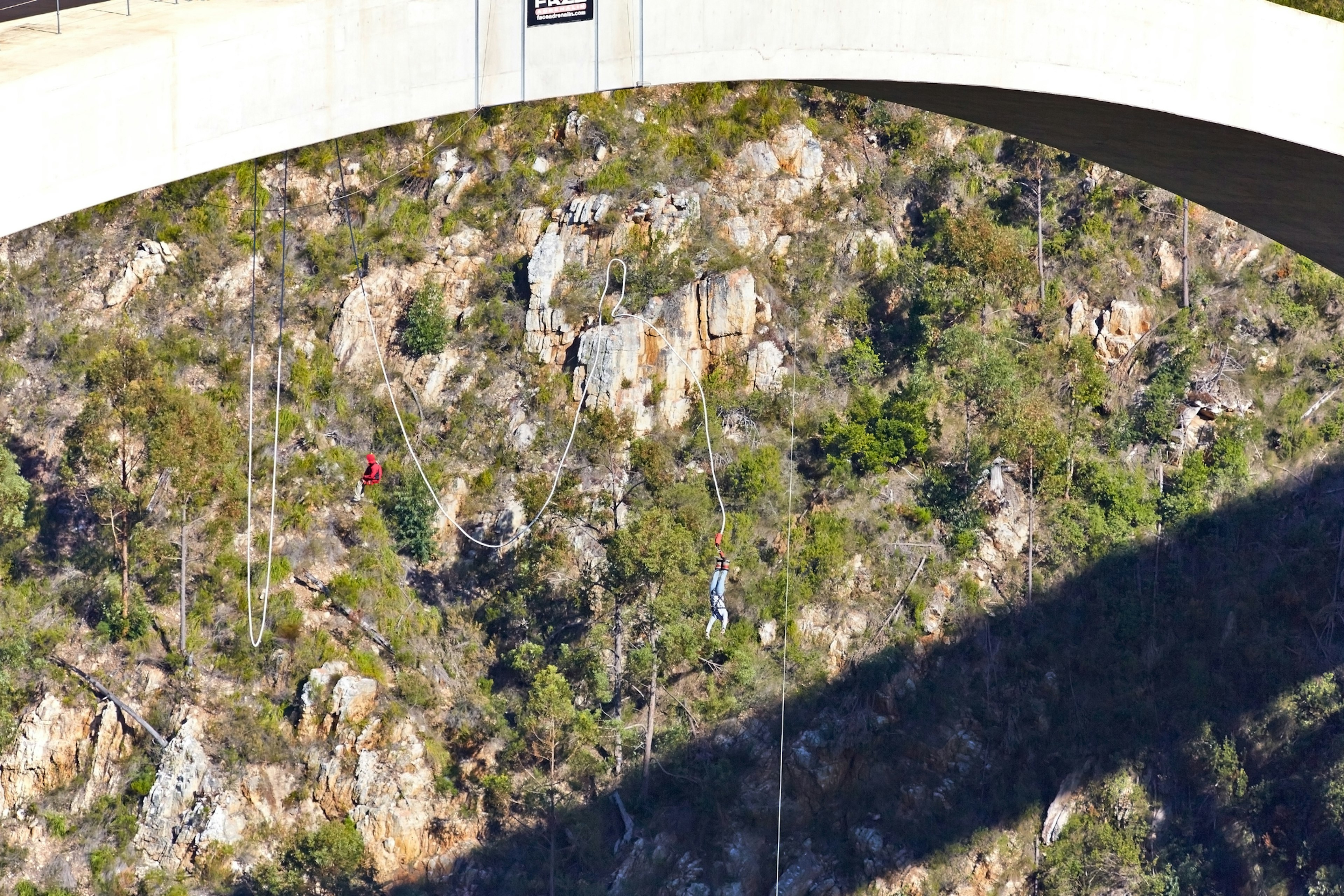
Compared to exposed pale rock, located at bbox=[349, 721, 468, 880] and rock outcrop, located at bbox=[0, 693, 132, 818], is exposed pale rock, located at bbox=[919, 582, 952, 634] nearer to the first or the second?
exposed pale rock, located at bbox=[349, 721, 468, 880]

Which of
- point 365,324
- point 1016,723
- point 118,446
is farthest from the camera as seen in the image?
point 365,324

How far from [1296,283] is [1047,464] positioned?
20.2 ft

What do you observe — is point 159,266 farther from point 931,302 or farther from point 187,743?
point 931,302

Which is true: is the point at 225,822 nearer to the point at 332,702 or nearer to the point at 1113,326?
the point at 332,702

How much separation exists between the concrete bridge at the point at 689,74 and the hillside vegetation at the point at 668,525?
13830 millimetres

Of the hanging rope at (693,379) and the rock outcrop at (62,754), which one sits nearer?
the rock outcrop at (62,754)

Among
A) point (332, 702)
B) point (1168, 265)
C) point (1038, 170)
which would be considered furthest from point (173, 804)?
point (1168, 265)

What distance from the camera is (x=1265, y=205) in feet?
60.6

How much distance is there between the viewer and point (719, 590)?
29734mm

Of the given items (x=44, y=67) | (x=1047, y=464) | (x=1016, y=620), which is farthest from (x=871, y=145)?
(x=44, y=67)

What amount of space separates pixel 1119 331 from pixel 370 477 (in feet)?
46.8

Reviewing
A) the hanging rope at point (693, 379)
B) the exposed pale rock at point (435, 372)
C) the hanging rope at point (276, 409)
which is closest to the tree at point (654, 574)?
the hanging rope at point (693, 379)

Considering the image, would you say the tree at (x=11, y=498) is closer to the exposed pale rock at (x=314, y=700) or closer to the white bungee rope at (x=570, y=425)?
the exposed pale rock at (x=314, y=700)

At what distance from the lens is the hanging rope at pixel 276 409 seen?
1168 inches
